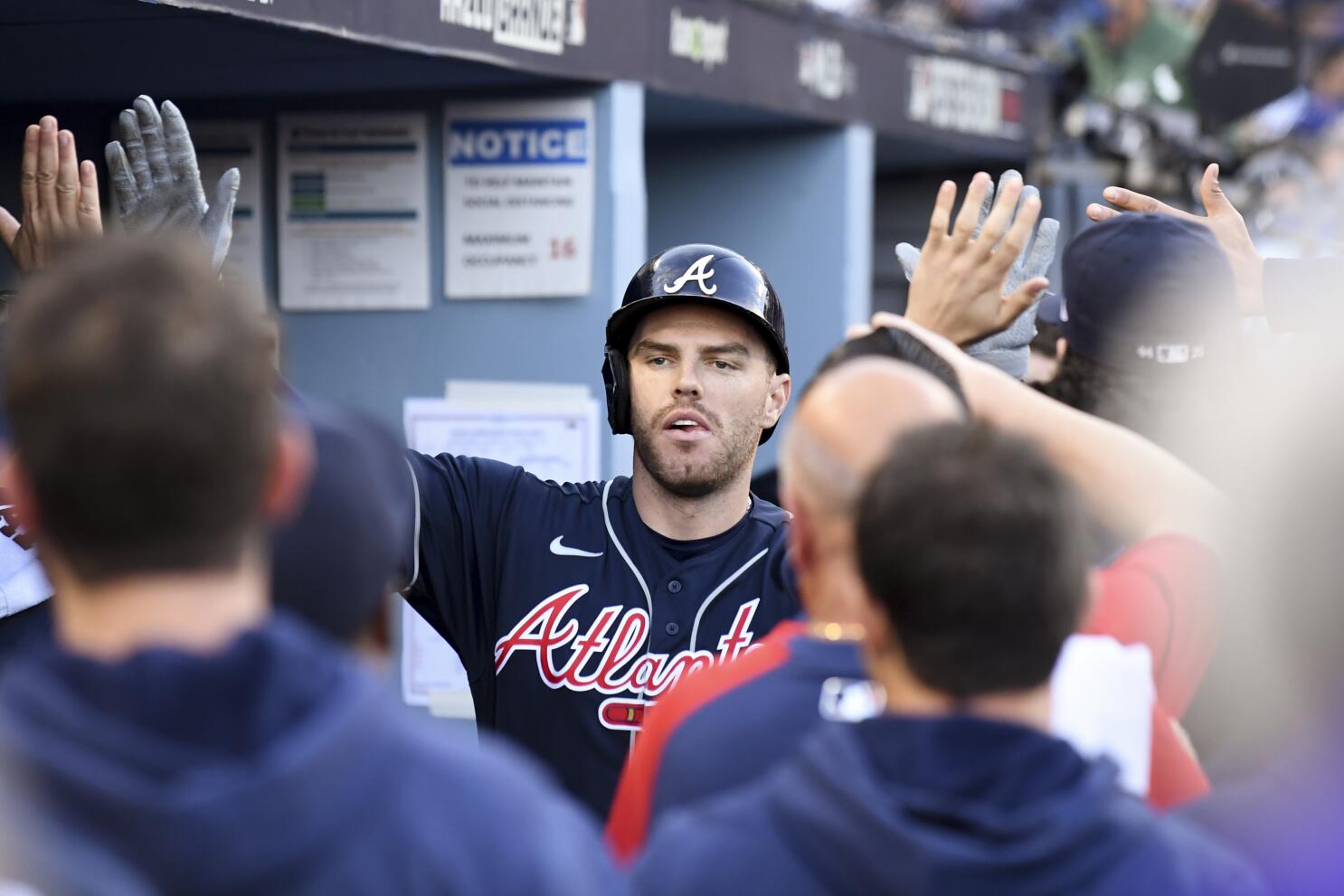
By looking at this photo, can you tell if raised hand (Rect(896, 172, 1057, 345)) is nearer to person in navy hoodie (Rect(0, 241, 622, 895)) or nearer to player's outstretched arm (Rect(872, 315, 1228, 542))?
player's outstretched arm (Rect(872, 315, 1228, 542))

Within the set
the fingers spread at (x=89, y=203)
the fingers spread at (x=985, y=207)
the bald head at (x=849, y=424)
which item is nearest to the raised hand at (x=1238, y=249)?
the fingers spread at (x=985, y=207)

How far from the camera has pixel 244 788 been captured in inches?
46.8

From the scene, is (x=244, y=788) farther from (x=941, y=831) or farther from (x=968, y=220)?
(x=968, y=220)

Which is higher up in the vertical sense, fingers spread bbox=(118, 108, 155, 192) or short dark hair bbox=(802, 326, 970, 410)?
fingers spread bbox=(118, 108, 155, 192)

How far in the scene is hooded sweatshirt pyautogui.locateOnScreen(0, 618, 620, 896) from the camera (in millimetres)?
1191

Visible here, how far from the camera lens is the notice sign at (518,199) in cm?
462

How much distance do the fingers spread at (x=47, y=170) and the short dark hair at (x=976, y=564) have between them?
5.92ft

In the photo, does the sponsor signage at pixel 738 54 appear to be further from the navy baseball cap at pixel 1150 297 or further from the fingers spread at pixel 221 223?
the navy baseball cap at pixel 1150 297

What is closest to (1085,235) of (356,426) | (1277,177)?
(356,426)

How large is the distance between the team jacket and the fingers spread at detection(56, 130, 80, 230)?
4.90ft

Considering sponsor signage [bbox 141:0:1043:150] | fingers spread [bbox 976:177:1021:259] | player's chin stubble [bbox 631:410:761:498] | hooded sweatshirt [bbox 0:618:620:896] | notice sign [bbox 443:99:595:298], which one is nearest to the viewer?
hooded sweatshirt [bbox 0:618:620:896]

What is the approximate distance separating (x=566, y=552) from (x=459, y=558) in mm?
200

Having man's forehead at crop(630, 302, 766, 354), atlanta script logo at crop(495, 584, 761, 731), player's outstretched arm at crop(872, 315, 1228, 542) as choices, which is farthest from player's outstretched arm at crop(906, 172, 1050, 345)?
man's forehead at crop(630, 302, 766, 354)

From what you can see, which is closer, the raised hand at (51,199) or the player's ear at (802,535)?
the player's ear at (802,535)
